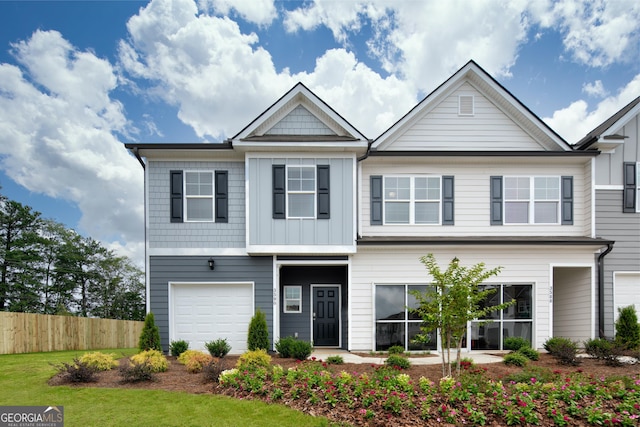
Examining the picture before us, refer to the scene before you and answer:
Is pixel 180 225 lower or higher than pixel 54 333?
higher

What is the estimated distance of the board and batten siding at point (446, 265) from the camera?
42.4 feet

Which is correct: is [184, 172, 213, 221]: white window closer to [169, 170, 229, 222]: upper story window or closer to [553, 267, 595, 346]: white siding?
[169, 170, 229, 222]: upper story window

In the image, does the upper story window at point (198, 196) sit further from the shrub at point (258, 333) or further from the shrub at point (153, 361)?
the shrub at point (153, 361)

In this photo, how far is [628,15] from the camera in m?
13.8

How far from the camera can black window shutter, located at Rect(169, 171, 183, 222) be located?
12891 millimetres

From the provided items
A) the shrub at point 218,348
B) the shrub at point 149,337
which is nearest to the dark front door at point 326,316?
the shrub at point 218,348

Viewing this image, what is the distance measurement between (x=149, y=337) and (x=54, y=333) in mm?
6614

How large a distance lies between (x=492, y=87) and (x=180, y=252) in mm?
11346

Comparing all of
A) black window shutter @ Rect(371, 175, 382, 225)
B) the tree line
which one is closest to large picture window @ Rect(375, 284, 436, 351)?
black window shutter @ Rect(371, 175, 382, 225)

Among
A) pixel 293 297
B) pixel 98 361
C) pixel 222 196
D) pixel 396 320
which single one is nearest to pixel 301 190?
pixel 222 196

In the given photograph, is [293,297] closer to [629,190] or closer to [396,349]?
[396,349]

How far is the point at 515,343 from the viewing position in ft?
41.2

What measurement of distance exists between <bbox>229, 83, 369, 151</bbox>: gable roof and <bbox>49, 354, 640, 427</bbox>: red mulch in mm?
6162

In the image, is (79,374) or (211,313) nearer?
(79,374)
